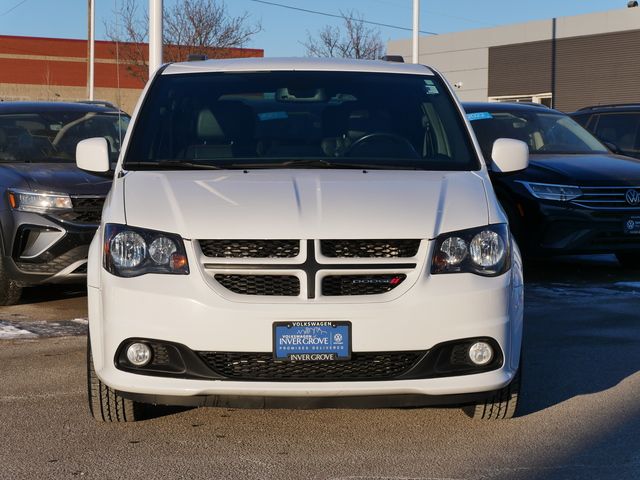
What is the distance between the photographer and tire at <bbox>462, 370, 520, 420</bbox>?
16.6ft

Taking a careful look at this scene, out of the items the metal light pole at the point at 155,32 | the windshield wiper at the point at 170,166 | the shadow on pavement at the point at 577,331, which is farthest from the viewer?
the metal light pole at the point at 155,32

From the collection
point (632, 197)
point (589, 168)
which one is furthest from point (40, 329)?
point (632, 197)

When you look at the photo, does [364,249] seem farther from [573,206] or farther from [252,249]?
[573,206]

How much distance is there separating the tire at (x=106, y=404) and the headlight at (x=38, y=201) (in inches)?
132

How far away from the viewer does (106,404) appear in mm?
5059

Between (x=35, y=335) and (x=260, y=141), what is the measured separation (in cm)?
263

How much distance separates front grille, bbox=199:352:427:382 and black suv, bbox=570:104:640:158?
9.84 meters

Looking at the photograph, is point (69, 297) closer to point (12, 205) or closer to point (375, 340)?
point (12, 205)

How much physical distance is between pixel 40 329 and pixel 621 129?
8.69 meters

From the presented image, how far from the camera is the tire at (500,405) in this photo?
5048 millimetres

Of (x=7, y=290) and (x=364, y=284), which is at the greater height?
(x=364, y=284)

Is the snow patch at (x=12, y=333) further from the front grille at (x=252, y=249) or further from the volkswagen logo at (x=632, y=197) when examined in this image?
the volkswagen logo at (x=632, y=197)

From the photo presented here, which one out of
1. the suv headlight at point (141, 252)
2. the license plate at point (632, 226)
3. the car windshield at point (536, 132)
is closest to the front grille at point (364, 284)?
the suv headlight at point (141, 252)

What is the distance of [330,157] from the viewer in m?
5.74
